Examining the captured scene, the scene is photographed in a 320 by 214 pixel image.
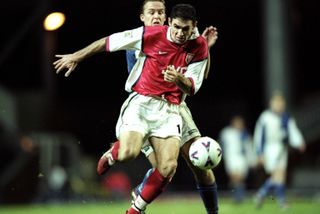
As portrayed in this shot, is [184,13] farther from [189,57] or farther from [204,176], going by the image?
[204,176]

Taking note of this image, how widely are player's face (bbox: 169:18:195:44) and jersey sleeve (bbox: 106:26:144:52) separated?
35 centimetres

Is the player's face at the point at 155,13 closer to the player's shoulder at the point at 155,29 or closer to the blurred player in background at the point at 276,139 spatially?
the player's shoulder at the point at 155,29

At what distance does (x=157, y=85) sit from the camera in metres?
8.89

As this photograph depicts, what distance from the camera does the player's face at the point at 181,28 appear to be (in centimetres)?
847

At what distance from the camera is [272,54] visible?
2520cm

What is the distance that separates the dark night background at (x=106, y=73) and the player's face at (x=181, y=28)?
53.2 ft

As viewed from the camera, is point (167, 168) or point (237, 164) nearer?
point (167, 168)

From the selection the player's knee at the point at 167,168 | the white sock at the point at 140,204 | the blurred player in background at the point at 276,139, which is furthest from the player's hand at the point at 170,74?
the blurred player in background at the point at 276,139

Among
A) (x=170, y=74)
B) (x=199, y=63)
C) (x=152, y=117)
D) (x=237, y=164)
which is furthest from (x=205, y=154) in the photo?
(x=237, y=164)

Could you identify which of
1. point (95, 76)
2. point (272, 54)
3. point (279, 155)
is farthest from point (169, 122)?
point (95, 76)

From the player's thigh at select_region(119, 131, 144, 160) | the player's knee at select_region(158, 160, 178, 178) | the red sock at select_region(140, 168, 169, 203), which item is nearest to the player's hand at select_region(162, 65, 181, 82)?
the player's thigh at select_region(119, 131, 144, 160)

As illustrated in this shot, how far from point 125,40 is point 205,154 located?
1.40 meters

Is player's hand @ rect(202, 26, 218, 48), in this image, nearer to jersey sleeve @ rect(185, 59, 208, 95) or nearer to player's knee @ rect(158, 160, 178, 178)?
jersey sleeve @ rect(185, 59, 208, 95)

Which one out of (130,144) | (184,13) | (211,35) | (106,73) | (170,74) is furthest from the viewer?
(106,73)
